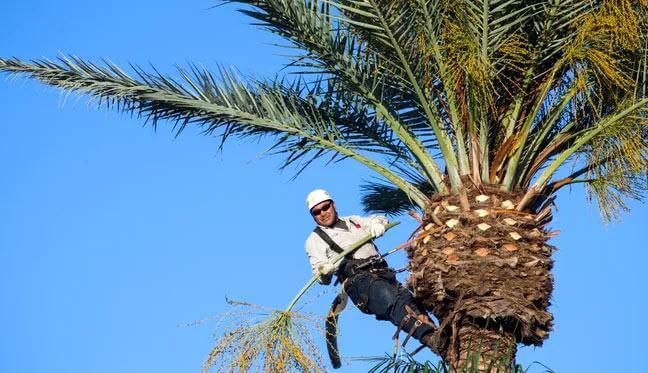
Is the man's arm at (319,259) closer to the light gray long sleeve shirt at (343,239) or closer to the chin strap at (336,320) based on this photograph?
the light gray long sleeve shirt at (343,239)

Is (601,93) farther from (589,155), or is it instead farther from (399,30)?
(399,30)

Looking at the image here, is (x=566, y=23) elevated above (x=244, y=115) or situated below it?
above

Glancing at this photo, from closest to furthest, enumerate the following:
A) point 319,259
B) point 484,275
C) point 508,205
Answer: point 484,275
point 508,205
point 319,259

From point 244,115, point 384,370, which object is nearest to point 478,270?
point 384,370

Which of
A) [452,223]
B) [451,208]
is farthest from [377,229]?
[452,223]

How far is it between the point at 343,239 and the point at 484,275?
7.42ft

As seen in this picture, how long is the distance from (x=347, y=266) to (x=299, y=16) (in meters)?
2.35

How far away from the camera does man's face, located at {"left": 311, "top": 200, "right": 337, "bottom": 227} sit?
13.8 meters

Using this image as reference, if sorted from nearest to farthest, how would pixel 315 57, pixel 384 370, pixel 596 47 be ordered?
1. pixel 384 370
2. pixel 596 47
3. pixel 315 57

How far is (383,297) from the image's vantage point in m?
12.9

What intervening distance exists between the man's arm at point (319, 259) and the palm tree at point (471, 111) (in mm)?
795

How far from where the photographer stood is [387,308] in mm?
12828

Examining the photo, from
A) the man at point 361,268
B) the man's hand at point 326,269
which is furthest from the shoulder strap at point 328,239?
the man's hand at point 326,269

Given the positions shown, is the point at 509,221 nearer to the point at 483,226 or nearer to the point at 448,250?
the point at 483,226
